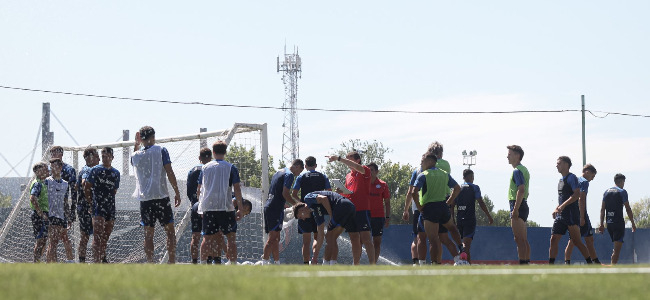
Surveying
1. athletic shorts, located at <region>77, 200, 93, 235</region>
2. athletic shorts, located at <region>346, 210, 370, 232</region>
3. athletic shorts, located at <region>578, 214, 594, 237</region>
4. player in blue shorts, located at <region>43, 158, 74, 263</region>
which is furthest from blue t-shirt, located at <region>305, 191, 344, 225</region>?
athletic shorts, located at <region>578, 214, 594, 237</region>

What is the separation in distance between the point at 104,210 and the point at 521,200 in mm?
5884

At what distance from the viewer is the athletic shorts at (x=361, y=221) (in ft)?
41.5

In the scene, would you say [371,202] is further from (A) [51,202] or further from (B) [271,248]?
(A) [51,202]

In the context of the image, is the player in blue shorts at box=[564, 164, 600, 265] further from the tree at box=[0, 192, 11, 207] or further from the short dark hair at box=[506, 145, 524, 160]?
the tree at box=[0, 192, 11, 207]

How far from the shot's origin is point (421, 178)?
40.8 ft

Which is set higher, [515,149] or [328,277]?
[515,149]

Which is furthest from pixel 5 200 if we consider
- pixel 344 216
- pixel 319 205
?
pixel 344 216

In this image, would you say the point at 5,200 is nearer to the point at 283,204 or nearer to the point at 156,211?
the point at 283,204

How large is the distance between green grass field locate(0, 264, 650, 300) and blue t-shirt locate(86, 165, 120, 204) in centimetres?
606

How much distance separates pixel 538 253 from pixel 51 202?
18.5 m

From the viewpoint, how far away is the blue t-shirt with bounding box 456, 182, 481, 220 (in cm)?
1641

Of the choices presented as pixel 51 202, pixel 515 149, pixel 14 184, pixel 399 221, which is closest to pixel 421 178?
pixel 515 149

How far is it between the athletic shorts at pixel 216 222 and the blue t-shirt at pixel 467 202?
5.77 m

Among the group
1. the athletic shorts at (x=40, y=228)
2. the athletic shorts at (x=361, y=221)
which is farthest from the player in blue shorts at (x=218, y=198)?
the athletic shorts at (x=40, y=228)
